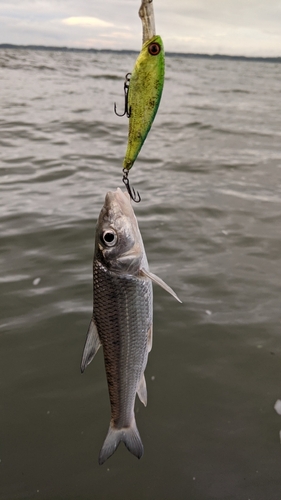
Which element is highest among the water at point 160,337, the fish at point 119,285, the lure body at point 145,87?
the lure body at point 145,87

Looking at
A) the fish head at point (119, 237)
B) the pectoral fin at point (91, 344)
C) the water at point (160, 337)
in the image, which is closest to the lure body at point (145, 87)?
the fish head at point (119, 237)

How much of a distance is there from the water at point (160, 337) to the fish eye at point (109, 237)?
2.17 m

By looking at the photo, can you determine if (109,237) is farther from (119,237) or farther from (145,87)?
(145,87)

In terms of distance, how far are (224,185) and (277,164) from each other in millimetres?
2611

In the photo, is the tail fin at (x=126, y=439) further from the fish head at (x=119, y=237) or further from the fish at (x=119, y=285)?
the fish head at (x=119, y=237)


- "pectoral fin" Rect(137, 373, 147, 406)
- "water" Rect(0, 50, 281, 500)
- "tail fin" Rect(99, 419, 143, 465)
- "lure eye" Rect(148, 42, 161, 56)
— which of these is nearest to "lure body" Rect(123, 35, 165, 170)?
"lure eye" Rect(148, 42, 161, 56)

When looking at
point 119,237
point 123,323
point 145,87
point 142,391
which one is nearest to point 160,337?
point 142,391

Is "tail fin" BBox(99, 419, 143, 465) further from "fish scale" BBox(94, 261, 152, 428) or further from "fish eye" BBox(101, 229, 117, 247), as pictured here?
"fish eye" BBox(101, 229, 117, 247)

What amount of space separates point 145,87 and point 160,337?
3802 mm

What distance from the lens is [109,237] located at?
2432mm

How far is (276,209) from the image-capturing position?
8.45 metres

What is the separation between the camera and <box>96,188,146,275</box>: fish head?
237cm

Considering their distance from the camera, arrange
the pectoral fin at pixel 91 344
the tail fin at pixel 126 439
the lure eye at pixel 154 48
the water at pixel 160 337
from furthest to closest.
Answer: the water at pixel 160 337, the tail fin at pixel 126 439, the pectoral fin at pixel 91 344, the lure eye at pixel 154 48

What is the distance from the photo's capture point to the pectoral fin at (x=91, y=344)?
236 centimetres
